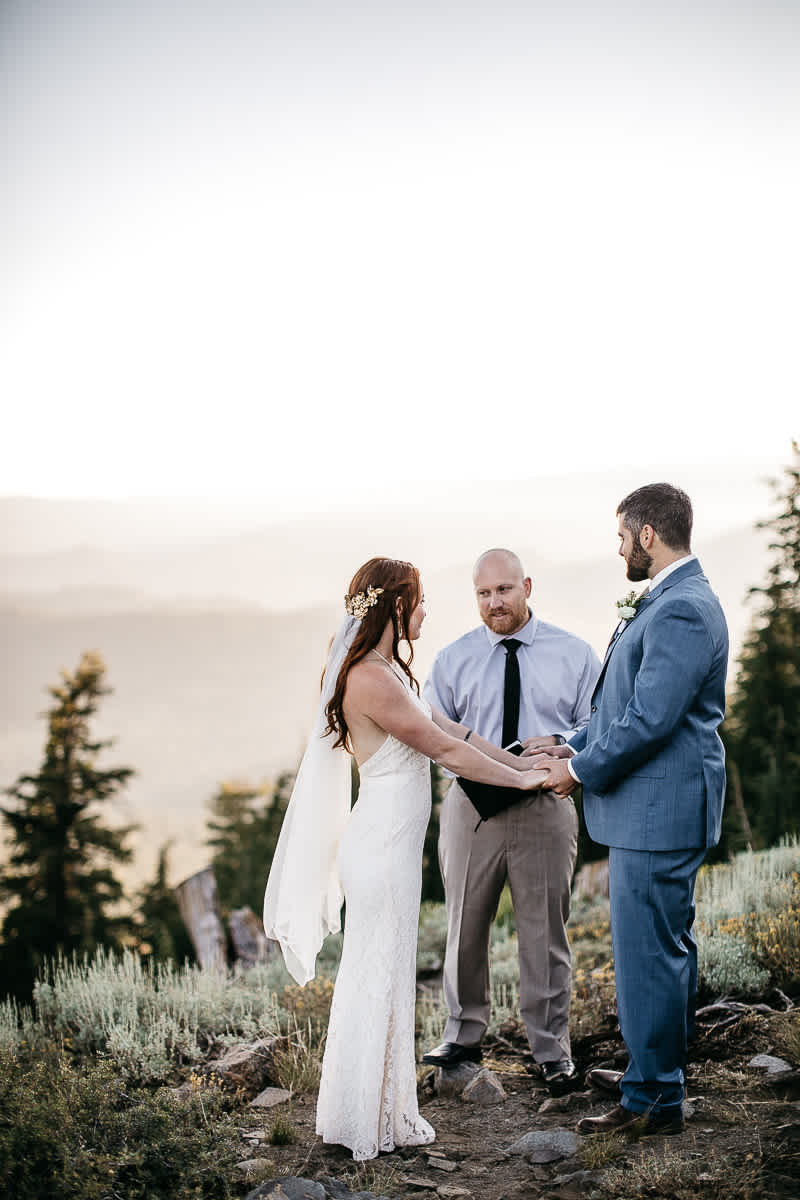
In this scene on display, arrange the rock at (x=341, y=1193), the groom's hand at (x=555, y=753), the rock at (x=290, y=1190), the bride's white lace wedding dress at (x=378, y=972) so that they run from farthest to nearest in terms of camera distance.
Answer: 1. the groom's hand at (x=555, y=753)
2. the bride's white lace wedding dress at (x=378, y=972)
3. the rock at (x=341, y=1193)
4. the rock at (x=290, y=1190)

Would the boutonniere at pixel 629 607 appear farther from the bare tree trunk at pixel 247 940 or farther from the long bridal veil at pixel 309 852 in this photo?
the bare tree trunk at pixel 247 940

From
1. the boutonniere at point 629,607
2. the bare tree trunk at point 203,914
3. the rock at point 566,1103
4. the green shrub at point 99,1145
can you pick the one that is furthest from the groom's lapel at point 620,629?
the bare tree trunk at point 203,914

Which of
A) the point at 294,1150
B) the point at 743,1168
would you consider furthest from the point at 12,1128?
the point at 743,1168

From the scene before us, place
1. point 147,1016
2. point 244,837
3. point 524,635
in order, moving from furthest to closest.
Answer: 1. point 244,837
2. point 147,1016
3. point 524,635

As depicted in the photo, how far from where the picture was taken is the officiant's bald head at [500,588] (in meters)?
5.57

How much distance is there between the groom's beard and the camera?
4441 millimetres

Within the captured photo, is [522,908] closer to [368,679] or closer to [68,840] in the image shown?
[368,679]

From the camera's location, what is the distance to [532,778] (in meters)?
5.00

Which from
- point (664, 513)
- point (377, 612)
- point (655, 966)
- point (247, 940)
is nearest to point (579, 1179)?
point (655, 966)

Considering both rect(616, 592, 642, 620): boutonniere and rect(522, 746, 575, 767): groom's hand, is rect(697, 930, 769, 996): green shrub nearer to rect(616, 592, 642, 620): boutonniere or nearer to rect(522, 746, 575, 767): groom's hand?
rect(522, 746, 575, 767): groom's hand

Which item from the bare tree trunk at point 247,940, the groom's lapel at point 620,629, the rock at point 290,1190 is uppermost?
the groom's lapel at point 620,629

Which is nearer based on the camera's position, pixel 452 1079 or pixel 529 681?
pixel 452 1079

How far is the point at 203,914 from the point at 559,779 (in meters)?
6.90

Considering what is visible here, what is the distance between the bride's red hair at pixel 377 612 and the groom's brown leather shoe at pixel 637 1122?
1.92 meters
